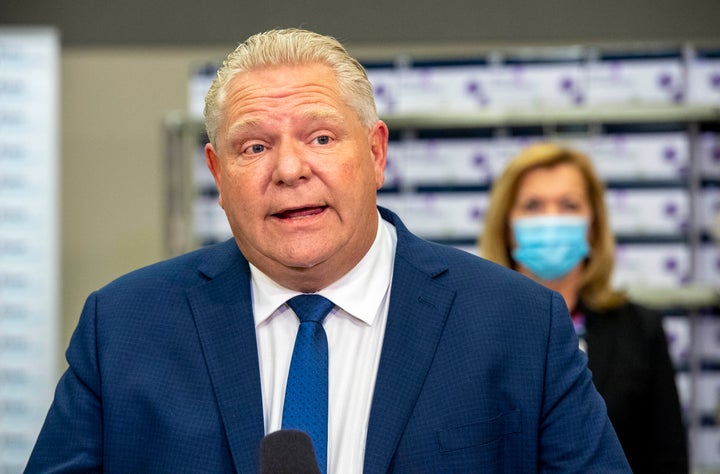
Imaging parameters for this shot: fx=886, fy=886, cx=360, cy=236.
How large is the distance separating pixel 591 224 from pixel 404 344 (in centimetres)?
126

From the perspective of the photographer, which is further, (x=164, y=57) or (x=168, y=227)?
(x=164, y=57)

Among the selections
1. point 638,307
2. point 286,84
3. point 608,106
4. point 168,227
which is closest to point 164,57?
point 168,227

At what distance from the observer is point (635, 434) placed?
6.97 feet

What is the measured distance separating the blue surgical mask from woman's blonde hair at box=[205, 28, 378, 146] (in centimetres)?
107

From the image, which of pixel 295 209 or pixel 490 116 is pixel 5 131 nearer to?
pixel 490 116

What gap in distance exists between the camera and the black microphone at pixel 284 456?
885mm

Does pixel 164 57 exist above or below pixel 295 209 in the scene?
above

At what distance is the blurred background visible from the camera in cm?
309

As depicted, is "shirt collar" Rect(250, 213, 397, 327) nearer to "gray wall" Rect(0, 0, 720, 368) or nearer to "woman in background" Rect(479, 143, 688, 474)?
"woman in background" Rect(479, 143, 688, 474)

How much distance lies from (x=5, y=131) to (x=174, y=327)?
110 inches

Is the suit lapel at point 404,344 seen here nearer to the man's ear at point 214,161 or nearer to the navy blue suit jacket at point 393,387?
the navy blue suit jacket at point 393,387

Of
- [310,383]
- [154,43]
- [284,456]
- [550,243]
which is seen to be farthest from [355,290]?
[154,43]

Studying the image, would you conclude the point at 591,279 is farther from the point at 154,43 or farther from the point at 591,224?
the point at 154,43

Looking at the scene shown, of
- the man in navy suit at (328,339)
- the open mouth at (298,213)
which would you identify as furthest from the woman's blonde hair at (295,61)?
the open mouth at (298,213)
